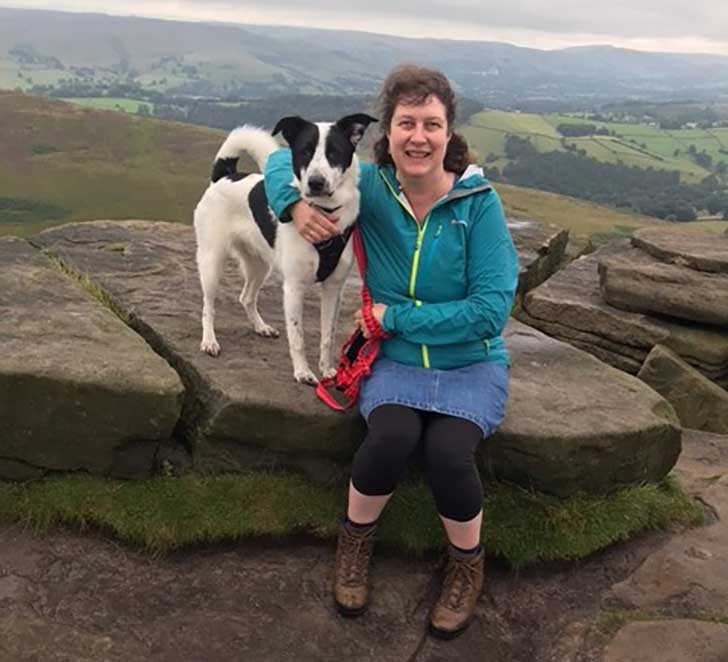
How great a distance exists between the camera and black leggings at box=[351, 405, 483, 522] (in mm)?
4621

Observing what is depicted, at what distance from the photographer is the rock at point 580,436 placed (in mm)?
5473

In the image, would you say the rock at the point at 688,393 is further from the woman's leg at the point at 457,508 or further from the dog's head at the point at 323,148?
the dog's head at the point at 323,148

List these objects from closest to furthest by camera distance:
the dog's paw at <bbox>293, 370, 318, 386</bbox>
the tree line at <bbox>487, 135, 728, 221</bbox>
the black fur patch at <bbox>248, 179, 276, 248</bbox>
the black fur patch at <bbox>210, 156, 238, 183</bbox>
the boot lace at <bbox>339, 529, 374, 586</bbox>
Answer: the boot lace at <bbox>339, 529, 374, 586</bbox>
the dog's paw at <bbox>293, 370, 318, 386</bbox>
the black fur patch at <bbox>248, 179, 276, 248</bbox>
the black fur patch at <bbox>210, 156, 238, 183</bbox>
the tree line at <bbox>487, 135, 728, 221</bbox>

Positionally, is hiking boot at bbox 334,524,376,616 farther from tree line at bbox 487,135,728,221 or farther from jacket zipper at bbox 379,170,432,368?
tree line at bbox 487,135,728,221

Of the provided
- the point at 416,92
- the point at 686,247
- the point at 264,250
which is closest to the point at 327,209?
the point at 416,92

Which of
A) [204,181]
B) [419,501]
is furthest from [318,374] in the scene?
[204,181]

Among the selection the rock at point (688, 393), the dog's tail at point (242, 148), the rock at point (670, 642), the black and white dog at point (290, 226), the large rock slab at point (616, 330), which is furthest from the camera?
the large rock slab at point (616, 330)

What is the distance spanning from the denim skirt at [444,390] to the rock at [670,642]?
1.45 meters

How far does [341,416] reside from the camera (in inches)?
215

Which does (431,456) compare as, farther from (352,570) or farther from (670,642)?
(670,642)

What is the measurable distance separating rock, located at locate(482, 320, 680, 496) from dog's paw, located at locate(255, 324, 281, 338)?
2.06m

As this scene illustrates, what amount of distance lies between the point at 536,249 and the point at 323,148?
24.3 ft

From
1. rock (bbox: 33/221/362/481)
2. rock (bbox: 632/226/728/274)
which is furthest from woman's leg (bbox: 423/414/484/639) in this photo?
rock (bbox: 632/226/728/274)

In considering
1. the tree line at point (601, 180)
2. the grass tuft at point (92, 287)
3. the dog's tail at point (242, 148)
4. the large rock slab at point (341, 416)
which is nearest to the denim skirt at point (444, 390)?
the large rock slab at point (341, 416)
